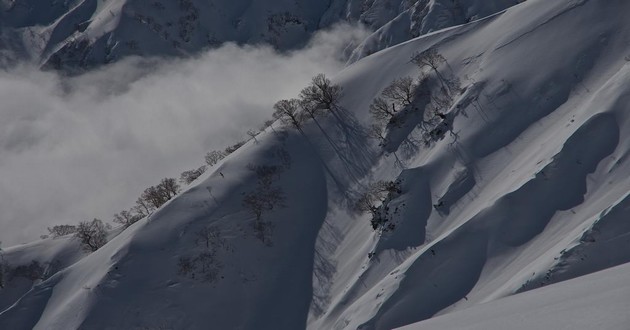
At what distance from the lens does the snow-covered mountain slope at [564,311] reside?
10102 millimetres

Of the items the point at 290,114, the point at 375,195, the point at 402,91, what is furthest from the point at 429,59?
the point at 375,195

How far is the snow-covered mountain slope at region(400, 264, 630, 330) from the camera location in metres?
10.1

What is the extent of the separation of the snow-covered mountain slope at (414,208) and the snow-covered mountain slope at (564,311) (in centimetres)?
1732

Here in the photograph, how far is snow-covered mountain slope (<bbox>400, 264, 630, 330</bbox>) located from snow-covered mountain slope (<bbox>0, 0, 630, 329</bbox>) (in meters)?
17.3

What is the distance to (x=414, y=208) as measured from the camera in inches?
1871

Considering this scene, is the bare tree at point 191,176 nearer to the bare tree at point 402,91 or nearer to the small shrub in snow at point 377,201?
the bare tree at point 402,91

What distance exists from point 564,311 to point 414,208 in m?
36.3

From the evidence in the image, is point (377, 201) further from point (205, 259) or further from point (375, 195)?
point (205, 259)

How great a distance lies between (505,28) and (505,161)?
795 inches

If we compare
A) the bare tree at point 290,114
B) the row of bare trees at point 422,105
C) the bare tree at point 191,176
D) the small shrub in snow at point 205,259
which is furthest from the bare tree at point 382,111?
the bare tree at point 191,176

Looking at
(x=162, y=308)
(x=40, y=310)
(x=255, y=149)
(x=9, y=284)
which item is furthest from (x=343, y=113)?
(x=9, y=284)

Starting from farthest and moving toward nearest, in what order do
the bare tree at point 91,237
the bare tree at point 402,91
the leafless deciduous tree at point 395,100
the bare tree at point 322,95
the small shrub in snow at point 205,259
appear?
the bare tree at point 91,237
the bare tree at point 322,95
the bare tree at point 402,91
the leafless deciduous tree at point 395,100
the small shrub in snow at point 205,259

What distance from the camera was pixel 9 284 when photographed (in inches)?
2869

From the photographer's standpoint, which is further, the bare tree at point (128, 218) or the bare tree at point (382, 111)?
the bare tree at point (128, 218)
